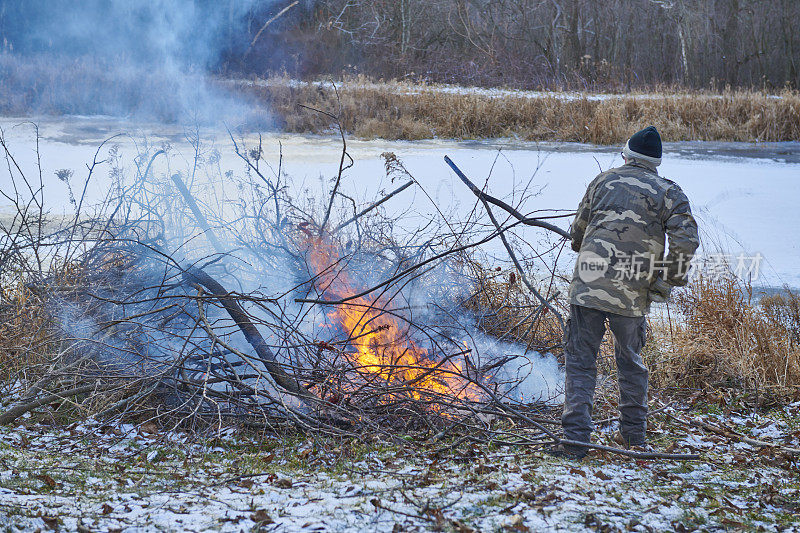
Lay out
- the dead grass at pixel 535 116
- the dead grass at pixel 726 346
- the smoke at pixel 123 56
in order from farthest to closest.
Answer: the dead grass at pixel 535 116, the smoke at pixel 123 56, the dead grass at pixel 726 346

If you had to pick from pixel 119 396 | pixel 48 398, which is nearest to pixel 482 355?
pixel 119 396

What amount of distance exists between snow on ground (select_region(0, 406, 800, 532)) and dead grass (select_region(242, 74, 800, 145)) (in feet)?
35.9

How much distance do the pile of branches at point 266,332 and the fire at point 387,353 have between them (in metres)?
0.01

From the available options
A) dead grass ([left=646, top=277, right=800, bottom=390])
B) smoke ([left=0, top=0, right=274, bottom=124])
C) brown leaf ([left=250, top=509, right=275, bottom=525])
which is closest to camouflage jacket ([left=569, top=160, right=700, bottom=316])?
dead grass ([left=646, top=277, right=800, bottom=390])

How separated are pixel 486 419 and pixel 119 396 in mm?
2308

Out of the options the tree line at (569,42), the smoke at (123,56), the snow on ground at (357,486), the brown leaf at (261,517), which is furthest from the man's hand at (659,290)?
the tree line at (569,42)

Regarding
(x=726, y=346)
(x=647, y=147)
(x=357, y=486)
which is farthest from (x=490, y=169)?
(x=357, y=486)

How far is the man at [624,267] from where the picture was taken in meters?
3.50

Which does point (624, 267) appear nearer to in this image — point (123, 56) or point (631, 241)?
point (631, 241)

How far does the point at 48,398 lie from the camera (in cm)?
395

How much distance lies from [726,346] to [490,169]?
4.17 metres

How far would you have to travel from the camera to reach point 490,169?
8648 mm

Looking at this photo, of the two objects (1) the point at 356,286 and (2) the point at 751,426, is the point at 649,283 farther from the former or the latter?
(1) the point at 356,286

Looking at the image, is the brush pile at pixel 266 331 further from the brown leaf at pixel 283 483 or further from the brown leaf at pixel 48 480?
the brown leaf at pixel 48 480
